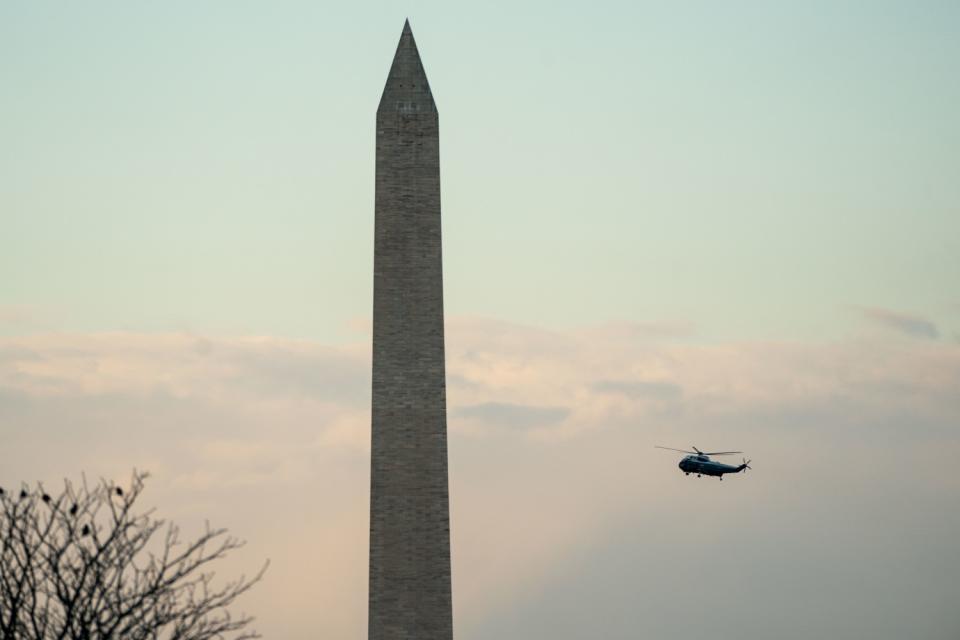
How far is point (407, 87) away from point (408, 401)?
7728 millimetres

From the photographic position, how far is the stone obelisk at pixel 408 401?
30328 millimetres

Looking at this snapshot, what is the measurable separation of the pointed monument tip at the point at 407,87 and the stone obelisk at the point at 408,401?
452 mm

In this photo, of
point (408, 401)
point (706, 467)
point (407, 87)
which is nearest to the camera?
point (408, 401)

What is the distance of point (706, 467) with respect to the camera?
44.0 metres

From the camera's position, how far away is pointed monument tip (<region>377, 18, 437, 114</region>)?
33.0m

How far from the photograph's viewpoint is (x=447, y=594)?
30375 millimetres

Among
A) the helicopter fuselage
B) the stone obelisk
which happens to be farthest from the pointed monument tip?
the helicopter fuselage

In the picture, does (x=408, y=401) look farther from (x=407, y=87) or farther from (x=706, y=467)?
(x=706, y=467)

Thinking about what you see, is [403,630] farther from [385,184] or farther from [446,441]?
[385,184]

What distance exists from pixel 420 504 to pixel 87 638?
1267cm

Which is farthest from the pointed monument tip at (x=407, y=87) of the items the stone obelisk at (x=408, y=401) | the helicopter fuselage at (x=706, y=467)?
the helicopter fuselage at (x=706, y=467)

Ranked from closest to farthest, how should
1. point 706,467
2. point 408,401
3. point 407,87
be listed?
point 408,401
point 407,87
point 706,467

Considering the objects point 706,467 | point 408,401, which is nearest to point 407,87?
point 408,401

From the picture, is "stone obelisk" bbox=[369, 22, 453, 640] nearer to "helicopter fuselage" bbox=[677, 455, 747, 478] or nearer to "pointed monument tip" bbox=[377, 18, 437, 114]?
"pointed monument tip" bbox=[377, 18, 437, 114]
